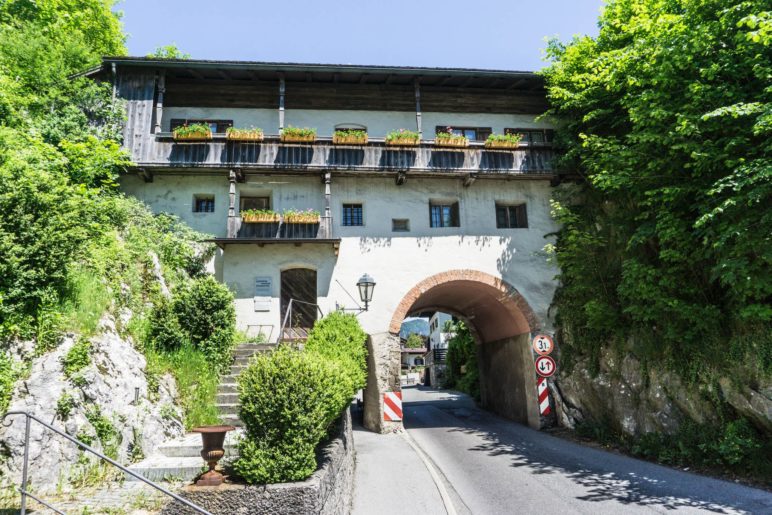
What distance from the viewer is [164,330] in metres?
10.1

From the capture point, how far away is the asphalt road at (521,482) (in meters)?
7.32

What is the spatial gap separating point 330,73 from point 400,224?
19.4 ft

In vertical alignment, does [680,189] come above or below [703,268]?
above

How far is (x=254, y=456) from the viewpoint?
16.4 ft

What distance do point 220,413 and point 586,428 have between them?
9624 mm

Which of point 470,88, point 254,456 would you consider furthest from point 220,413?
point 470,88

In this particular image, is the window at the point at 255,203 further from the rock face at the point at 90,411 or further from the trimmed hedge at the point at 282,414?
the trimmed hedge at the point at 282,414

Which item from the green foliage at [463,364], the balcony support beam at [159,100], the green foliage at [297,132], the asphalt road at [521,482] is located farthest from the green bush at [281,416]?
the green foliage at [463,364]

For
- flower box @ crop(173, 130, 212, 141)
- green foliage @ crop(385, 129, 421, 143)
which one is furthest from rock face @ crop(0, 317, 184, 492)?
green foliage @ crop(385, 129, 421, 143)

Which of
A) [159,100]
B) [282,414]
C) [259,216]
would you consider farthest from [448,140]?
[282,414]

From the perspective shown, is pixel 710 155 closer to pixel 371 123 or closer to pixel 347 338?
pixel 347 338

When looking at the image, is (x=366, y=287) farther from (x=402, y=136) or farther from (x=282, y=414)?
(x=282, y=414)

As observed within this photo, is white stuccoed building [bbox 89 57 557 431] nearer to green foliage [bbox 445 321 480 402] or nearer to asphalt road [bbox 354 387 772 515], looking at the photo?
asphalt road [bbox 354 387 772 515]

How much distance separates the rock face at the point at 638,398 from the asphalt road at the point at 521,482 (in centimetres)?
129
